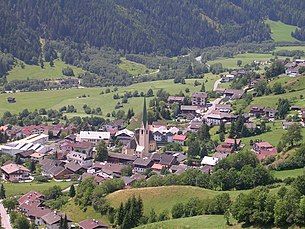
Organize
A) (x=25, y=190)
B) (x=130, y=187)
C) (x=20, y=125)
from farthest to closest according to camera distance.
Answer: (x=20, y=125) < (x=25, y=190) < (x=130, y=187)

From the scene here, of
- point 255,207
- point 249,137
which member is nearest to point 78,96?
point 249,137

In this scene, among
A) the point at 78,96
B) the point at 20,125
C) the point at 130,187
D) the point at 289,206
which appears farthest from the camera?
the point at 78,96

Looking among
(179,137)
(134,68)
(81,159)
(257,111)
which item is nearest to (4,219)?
(81,159)

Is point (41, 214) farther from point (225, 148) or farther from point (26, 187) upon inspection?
point (225, 148)

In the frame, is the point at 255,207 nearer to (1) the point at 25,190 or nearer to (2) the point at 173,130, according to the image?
(1) the point at 25,190

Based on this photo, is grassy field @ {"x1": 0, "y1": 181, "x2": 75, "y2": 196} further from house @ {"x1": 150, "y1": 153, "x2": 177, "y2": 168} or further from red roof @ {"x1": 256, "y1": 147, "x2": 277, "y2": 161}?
red roof @ {"x1": 256, "y1": 147, "x2": 277, "y2": 161}

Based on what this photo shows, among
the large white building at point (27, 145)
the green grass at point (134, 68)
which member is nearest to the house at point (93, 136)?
the large white building at point (27, 145)
